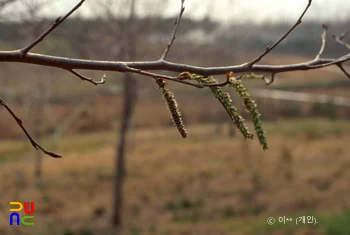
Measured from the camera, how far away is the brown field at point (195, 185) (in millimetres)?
8766

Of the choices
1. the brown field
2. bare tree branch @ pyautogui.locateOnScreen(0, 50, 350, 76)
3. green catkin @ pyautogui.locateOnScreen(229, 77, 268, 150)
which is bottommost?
the brown field

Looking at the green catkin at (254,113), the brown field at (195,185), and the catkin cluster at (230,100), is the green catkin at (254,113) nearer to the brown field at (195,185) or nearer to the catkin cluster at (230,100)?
the catkin cluster at (230,100)

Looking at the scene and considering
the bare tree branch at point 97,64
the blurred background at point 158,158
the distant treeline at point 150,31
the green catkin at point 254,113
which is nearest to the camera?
the bare tree branch at point 97,64

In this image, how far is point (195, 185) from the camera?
37.3ft

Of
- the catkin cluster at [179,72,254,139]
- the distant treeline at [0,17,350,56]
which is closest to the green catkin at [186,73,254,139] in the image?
the catkin cluster at [179,72,254,139]

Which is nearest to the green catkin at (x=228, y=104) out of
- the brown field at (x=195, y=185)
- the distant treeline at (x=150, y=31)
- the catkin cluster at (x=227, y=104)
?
the catkin cluster at (x=227, y=104)

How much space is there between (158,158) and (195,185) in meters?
2.81

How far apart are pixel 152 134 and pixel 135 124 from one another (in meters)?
3.72

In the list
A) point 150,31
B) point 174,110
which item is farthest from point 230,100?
point 150,31

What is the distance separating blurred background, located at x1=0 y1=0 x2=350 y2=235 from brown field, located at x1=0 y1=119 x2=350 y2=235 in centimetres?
3

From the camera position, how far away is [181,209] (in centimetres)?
972

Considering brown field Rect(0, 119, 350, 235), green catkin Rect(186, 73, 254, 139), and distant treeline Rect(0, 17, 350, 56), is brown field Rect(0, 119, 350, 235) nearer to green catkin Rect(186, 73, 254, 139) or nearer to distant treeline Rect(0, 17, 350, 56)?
distant treeline Rect(0, 17, 350, 56)

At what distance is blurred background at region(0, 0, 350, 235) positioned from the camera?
8219 millimetres

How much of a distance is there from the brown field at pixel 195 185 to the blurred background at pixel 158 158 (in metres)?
0.03
